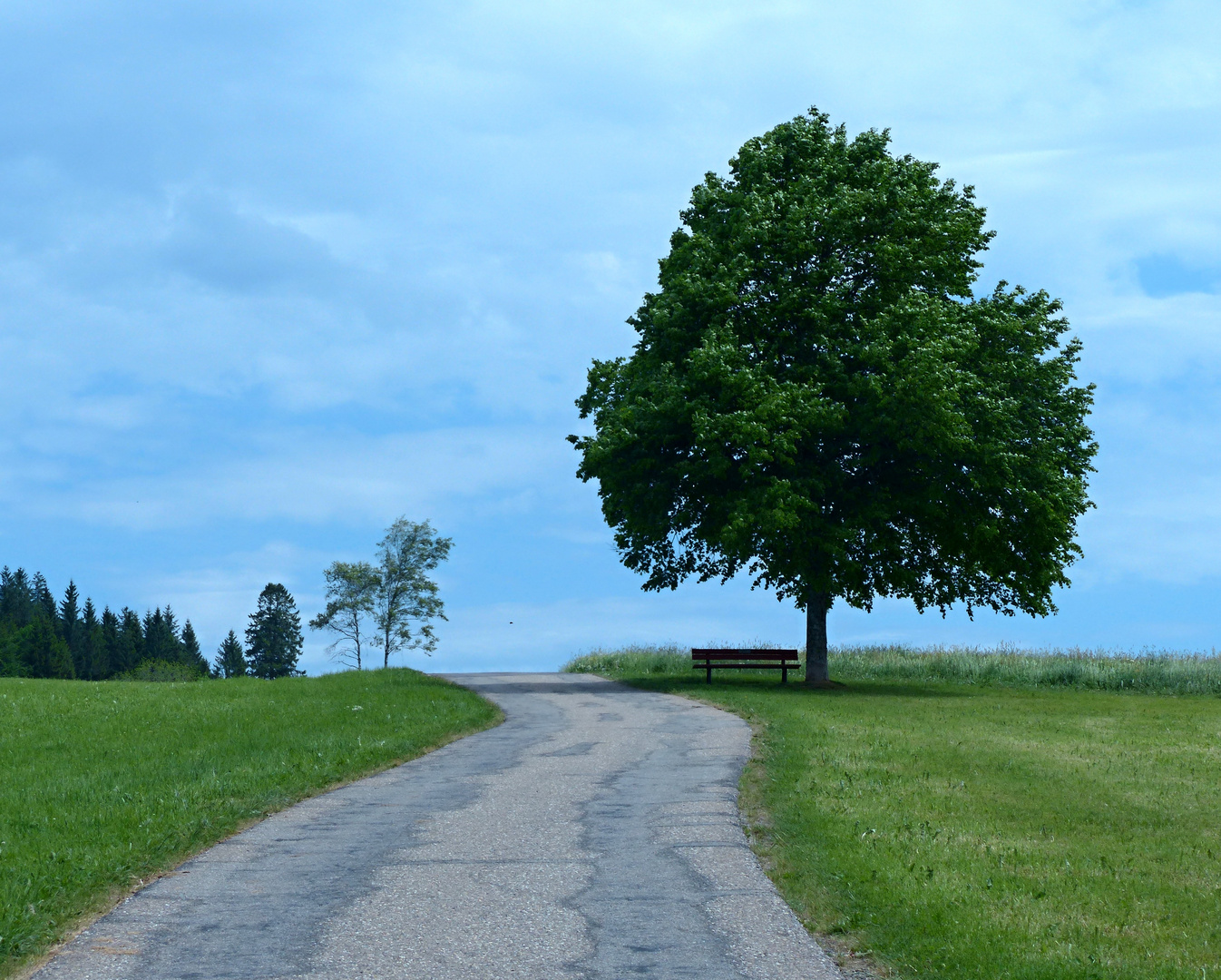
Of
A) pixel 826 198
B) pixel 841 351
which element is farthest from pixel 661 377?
pixel 826 198

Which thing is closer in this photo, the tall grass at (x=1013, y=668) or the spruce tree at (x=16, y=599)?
the tall grass at (x=1013, y=668)

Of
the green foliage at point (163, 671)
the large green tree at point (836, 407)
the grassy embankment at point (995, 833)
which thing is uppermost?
the large green tree at point (836, 407)

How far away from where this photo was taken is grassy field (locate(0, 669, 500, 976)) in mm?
9695

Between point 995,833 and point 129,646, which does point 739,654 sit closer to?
point 995,833

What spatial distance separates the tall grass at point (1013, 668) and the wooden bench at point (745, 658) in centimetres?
359

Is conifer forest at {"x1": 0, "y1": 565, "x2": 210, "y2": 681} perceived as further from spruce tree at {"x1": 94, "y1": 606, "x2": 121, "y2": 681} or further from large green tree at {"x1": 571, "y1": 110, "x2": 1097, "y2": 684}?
large green tree at {"x1": 571, "y1": 110, "x2": 1097, "y2": 684}

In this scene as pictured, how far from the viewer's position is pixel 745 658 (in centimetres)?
3572

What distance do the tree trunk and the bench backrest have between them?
1.97 feet

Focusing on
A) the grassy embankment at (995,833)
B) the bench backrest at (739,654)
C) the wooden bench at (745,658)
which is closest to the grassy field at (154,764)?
the grassy embankment at (995,833)

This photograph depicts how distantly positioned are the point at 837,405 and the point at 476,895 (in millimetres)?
24609

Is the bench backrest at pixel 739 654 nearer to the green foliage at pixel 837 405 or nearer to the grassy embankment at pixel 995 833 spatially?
the green foliage at pixel 837 405

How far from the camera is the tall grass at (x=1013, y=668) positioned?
127 ft

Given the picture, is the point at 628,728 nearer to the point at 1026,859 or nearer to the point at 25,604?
the point at 1026,859

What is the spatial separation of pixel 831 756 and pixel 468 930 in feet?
33.9
